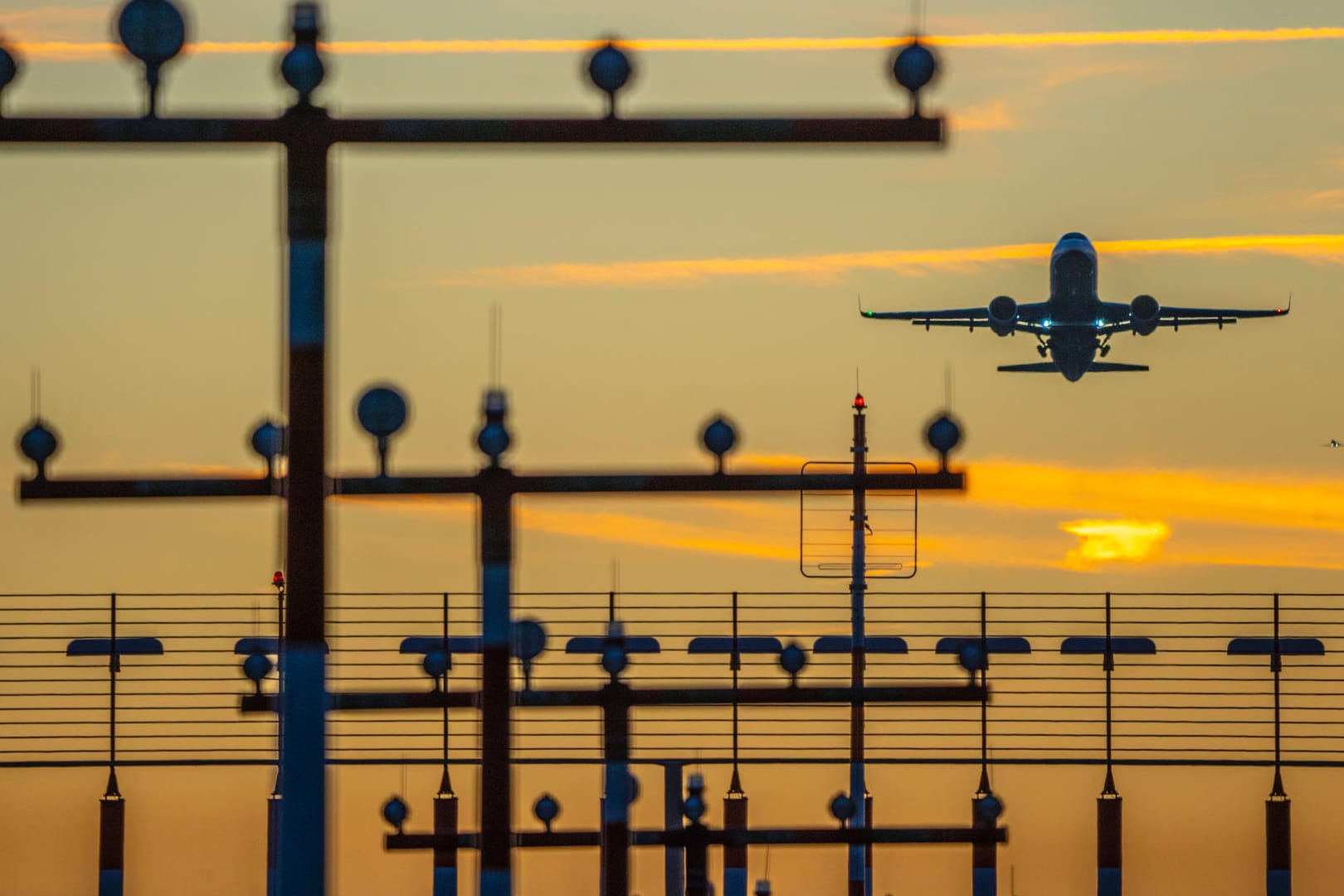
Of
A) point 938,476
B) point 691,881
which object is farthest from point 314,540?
point 691,881

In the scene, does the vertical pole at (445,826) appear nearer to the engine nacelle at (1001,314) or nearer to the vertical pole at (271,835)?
the vertical pole at (271,835)

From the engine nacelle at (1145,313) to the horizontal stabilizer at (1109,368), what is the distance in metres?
8.50

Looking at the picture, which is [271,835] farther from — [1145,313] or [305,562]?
[1145,313]

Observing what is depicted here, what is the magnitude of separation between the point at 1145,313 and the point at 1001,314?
3.96m

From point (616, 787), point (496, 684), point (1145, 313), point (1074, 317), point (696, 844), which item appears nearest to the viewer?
point (496, 684)

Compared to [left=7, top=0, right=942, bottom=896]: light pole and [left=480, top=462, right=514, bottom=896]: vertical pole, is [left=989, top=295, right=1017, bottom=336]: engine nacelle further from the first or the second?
[left=7, top=0, right=942, bottom=896]: light pole

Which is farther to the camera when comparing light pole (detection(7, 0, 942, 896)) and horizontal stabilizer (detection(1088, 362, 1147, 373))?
horizontal stabilizer (detection(1088, 362, 1147, 373))

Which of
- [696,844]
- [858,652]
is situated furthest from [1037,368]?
[696,844]

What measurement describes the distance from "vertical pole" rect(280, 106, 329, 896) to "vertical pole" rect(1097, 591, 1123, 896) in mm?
26644

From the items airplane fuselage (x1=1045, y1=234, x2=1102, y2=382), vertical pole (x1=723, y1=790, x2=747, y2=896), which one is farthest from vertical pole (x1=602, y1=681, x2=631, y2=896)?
airplane fuselage (x1=1045, y1=234, x2=1102, y2=382)

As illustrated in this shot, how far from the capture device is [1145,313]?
69.5 meters

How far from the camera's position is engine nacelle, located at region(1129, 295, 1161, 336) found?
6912cm

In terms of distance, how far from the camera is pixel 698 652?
112ft

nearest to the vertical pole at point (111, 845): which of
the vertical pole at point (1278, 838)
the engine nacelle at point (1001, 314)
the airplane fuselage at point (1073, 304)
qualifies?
the vertical pole at point (1278, 838)
